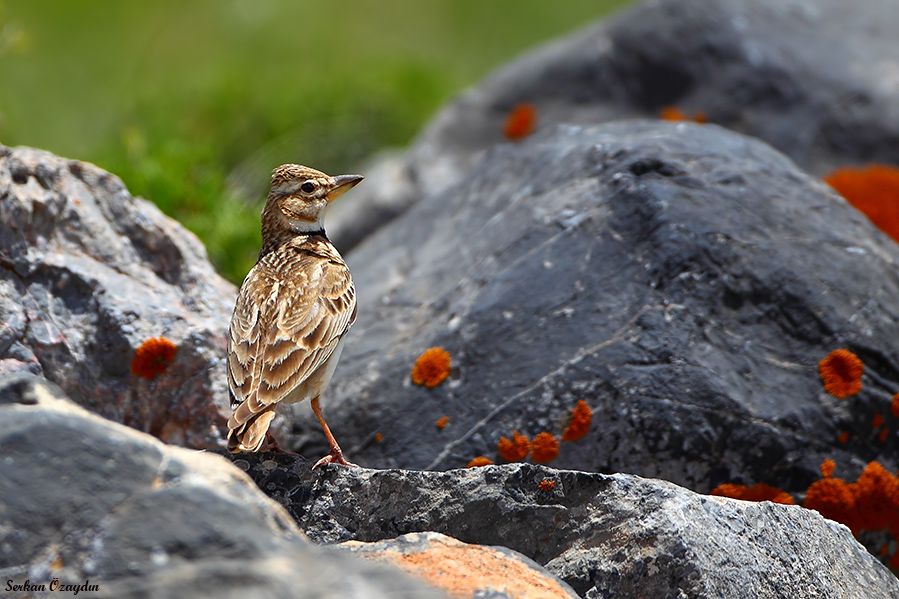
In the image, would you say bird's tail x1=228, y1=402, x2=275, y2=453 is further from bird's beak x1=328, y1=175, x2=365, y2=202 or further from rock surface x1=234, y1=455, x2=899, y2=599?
bird's beak x1=328, y1=175, x2=365, y2=202

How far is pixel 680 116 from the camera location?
9461mm

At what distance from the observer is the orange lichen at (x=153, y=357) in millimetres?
6121

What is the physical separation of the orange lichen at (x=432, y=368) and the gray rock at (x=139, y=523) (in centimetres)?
265

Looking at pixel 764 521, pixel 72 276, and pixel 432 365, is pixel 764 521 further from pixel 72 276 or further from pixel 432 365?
pixel 72 276

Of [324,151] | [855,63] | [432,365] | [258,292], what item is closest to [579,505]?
[432,365]

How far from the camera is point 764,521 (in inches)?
186

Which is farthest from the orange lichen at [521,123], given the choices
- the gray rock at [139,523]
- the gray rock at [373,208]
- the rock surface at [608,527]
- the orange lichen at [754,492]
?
the gray rock at [139,523]

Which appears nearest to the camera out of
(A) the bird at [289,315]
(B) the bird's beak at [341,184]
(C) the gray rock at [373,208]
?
(A) the bird at [289,315]

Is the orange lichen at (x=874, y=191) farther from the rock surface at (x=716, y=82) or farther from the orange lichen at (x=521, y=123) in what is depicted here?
the orange lichen at (x=521, y=123)

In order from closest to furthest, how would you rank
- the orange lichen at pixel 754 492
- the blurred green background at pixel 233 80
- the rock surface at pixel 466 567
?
Answer: the rock surface at pixel 466 567
the orange lichen at pixel 754 492
the blurred green background at pixel 233 80

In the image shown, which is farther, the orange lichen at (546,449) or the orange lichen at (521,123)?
the orange lichen at (521,123)

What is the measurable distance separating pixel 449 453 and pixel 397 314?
1.15 m

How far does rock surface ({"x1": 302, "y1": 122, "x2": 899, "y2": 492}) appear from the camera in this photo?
591 cm

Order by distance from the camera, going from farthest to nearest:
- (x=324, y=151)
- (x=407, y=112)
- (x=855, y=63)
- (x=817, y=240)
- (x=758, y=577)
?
1. (x=407, y=112)
2. (x=324, y=151)
3. (x=855, y=63)
4. (x=817, y=240)
5. (x=758, y=577)
